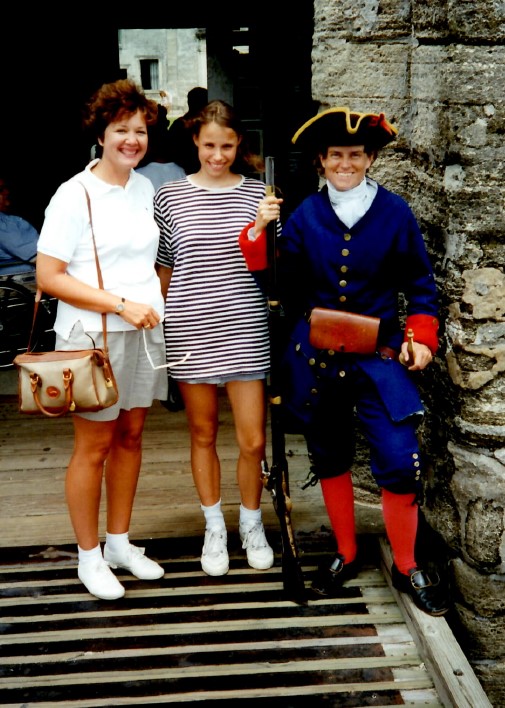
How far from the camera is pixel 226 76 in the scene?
798cm

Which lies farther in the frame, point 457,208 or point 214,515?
point 214,515

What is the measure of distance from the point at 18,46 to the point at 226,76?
6.47ft

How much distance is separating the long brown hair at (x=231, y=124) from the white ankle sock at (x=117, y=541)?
1.38 m

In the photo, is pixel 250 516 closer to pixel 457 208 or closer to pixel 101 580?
pixel 101 580

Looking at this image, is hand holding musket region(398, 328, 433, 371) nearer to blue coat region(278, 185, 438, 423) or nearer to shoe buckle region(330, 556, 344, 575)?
blue coat region(278, 185, 438, 423)

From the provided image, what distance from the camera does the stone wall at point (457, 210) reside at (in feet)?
9.37

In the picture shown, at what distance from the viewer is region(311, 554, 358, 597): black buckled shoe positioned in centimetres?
317

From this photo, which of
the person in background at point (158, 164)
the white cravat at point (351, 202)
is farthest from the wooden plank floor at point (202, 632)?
the person in background at point (158, 164)

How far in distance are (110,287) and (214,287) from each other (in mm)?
380

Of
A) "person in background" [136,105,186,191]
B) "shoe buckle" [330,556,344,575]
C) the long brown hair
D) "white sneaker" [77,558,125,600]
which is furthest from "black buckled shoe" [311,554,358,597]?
"person in background" [136,105,186,191]

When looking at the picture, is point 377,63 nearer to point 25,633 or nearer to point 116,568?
point 116,568

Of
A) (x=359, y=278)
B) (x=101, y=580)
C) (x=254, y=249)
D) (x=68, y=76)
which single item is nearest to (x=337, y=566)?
(x=101, y=580)

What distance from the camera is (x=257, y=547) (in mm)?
3346

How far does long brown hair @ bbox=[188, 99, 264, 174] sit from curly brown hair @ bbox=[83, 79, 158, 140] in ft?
0.58
